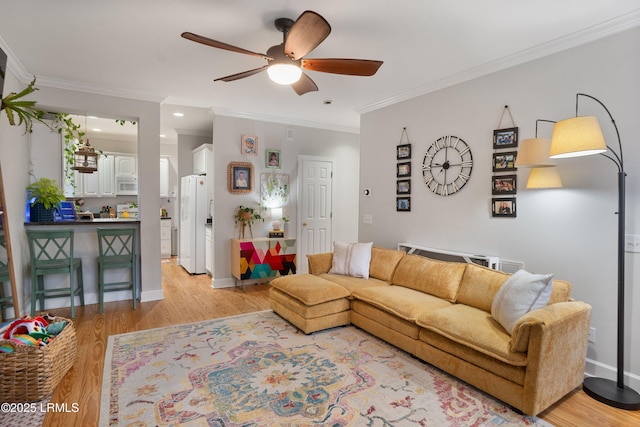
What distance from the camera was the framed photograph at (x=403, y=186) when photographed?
4199 mm

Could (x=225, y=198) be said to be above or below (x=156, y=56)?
below

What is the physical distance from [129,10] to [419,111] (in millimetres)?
3051

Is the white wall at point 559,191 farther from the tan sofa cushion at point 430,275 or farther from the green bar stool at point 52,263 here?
the green bar stool at point 52,263

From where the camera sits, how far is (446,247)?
374 cm

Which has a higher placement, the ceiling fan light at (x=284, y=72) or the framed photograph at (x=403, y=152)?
the ceiling fan light at (x=284, y=72)

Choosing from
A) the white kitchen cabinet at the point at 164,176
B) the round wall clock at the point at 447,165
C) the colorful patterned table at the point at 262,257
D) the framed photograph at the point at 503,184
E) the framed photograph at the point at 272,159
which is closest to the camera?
Answer: the framed photograph at the point at 503,184

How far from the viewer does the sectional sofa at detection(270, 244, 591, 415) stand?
211 centimetres

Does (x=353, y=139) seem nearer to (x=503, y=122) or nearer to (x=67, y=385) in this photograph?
(x=503, y=122)

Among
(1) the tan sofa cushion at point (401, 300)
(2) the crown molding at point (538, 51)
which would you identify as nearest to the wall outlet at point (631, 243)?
(1) the tan sofa cushion at point (401, 300)

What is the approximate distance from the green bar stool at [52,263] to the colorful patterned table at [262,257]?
1.92m

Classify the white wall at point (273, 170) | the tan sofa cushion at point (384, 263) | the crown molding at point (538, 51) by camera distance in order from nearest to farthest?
the crown molding at point (538, 51) → the tan sofa cushion at point (384, 263) → the white wall at point (273, 170)

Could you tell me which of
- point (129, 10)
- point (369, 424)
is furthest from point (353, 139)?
point (369, 424)

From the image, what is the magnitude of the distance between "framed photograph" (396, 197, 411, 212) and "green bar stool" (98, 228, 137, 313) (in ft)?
10.8

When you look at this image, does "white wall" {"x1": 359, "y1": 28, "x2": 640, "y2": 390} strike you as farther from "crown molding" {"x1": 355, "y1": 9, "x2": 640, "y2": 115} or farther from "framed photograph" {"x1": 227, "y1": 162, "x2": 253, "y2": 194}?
"framed photograph" {"x1": 227, "y1": 162, "x2": 253, "y2": 194}
